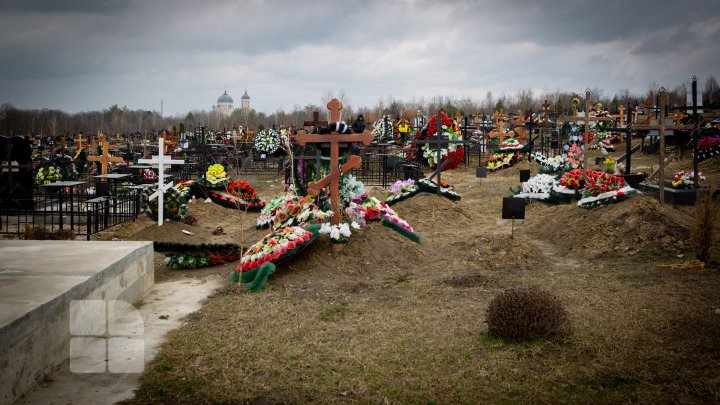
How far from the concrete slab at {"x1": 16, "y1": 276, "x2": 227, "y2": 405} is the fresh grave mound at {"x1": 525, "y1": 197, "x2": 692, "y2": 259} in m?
7.34

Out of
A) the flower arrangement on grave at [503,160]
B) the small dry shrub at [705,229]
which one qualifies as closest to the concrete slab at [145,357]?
the small dry shrub at [705,229]

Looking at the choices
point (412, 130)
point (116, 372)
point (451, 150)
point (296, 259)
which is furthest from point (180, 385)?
point (412, 130)

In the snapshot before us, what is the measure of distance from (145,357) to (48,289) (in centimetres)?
132

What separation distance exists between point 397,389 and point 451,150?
2177 cm

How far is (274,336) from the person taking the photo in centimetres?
704

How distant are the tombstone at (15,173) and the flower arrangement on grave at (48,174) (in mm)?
2420

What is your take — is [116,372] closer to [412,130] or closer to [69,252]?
[69,252]

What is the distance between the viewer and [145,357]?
21.0ft

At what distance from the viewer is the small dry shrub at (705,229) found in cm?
977

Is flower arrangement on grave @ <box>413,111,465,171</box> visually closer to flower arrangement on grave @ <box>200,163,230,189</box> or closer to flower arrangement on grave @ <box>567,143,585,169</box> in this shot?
flower arrangement on grave @ <box>567,143,585,169</box>

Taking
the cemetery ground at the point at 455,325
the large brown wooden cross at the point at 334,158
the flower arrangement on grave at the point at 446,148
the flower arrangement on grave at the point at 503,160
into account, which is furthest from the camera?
the flower arrangement on grave at the point at 503,160

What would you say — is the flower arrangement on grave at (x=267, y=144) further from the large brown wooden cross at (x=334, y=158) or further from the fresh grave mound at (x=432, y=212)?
the large brown wooden cross at (x=334, y=158)

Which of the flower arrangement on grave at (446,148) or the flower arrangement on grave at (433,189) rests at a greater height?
the flower arrangement on grave at (446,148)

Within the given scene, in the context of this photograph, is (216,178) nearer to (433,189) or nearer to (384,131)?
(433,189)
